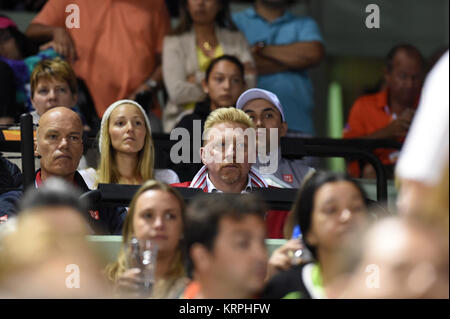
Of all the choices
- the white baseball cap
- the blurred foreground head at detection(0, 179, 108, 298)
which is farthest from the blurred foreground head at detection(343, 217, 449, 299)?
the white baseball cap

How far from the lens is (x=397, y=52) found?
23.0 ft

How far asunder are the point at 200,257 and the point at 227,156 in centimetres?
148

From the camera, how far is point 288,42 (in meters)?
7.07

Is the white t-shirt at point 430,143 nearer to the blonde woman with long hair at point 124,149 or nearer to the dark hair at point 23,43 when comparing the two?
the blonde woman with long hair at point 124,149

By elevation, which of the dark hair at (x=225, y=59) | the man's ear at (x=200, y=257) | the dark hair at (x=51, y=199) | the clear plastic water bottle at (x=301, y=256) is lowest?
the clear plastic water bottle at (x=301, y=256)

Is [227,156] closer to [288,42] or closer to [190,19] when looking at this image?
[190,19]

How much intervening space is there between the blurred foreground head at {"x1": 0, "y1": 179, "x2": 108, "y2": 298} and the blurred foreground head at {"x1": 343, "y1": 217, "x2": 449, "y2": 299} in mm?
895

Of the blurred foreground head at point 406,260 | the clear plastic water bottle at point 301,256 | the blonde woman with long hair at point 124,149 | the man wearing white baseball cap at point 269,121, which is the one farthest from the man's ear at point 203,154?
the blurred foreground head at point 406,260

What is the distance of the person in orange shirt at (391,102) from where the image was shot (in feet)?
22.6

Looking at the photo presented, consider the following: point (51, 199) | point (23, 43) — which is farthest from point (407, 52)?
point (51, 199)

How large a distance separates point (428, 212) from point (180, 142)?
2.72 m

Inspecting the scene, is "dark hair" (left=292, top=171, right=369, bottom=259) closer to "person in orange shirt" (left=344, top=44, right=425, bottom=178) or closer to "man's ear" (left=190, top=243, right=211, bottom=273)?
"man's ear" (left=190, top=243, right=211, bottom=273)

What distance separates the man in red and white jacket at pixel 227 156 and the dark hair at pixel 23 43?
2.10m
